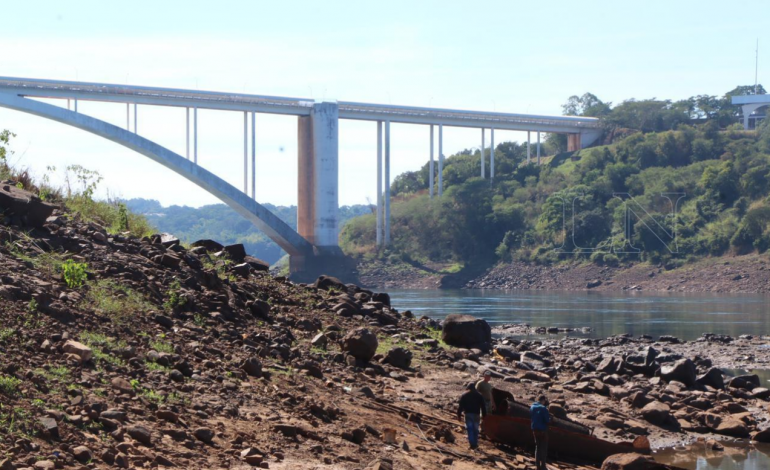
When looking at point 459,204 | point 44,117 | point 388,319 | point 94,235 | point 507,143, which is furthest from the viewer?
point 507,143

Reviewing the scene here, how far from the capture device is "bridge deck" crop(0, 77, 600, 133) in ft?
186

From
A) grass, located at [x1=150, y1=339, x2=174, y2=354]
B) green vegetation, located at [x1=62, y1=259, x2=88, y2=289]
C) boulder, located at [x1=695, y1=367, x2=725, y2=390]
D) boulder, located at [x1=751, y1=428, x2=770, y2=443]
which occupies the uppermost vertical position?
green vegetation, located at [x1=62, y1=259, x2=88, y2=289]

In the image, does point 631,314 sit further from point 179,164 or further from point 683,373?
point 179,164

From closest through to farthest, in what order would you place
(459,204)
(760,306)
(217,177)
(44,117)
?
(760,306) < (44,117) < (217,177) < (459,204)

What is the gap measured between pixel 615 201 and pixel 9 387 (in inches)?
2702

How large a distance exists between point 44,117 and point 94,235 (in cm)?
4390

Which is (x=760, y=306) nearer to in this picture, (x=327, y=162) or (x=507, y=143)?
(x=327, y=162)

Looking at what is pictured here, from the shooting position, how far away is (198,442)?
8836 mm

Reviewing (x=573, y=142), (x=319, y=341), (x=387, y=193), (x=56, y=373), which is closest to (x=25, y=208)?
(x=319, y=341)

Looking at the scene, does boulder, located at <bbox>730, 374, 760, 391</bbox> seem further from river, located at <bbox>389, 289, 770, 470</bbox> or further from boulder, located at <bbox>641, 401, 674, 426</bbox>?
boulder, located at <bbox>641, 401, 674, 426</bbox>

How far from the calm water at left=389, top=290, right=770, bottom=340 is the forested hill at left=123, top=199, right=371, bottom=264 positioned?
3022 inches

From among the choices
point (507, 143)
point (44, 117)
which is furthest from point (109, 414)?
point (507, 143)

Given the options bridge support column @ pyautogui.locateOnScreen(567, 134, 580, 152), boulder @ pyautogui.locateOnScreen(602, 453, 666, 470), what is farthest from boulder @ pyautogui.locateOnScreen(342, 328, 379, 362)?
bridge support column @ pyautogui.locateOnScreen(567, 134, 580, 152)

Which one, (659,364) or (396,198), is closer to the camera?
(659,364)
